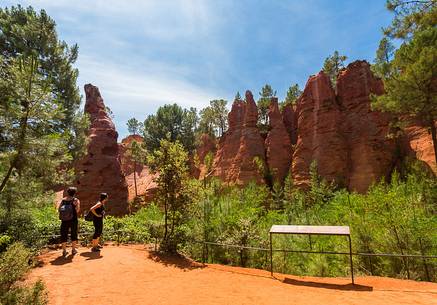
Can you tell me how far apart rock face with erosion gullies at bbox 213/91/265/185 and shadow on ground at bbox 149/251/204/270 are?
988 inches

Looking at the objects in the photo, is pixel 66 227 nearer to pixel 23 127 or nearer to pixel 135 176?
pixel 23 127

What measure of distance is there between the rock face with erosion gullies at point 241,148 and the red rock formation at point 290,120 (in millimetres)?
4931

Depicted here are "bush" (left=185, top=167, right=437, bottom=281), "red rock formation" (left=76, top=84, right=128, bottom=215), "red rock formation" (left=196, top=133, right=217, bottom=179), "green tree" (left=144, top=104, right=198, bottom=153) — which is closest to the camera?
"bush" (left=185, top=167, right=437, bottom=281)

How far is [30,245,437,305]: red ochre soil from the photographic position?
7.79m

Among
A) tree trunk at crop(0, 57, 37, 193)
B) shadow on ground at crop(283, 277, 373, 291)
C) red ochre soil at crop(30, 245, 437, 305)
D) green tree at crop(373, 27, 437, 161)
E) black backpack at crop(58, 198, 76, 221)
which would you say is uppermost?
green tree at crop(373, 27, 437, 161)

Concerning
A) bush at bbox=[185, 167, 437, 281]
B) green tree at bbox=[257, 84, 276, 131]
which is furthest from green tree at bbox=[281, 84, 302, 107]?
bush at bbox=[185, 167, 437, 281]

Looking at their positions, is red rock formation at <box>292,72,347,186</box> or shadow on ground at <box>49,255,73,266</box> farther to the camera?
red rock formation at <box>292,72,347,186</box>

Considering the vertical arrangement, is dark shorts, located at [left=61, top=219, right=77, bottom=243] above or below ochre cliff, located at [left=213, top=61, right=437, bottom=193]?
below

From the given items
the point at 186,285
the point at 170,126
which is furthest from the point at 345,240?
the point at 170,126

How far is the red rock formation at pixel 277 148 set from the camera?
38.3 m

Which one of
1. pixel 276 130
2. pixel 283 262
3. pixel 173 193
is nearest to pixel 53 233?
pixel 173 193

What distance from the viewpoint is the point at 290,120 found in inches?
1764

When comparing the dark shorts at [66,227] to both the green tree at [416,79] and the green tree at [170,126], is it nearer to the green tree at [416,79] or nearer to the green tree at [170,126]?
the green tree at [416,79]

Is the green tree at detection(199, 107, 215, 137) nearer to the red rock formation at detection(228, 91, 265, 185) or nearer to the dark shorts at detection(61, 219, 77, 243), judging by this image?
the red rock formation at detection(228, 91, 265, 185)
